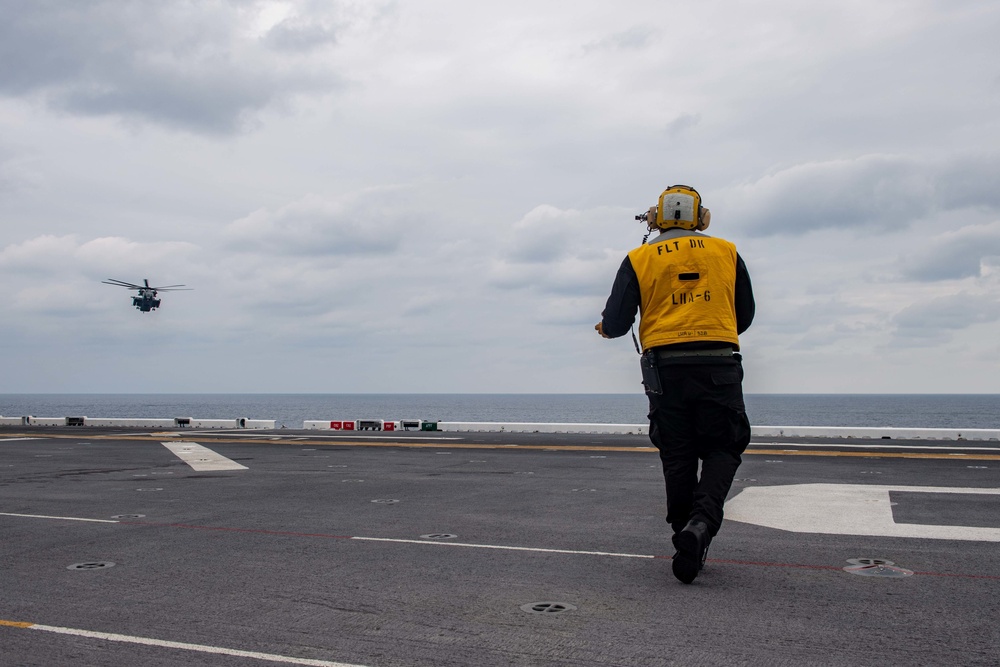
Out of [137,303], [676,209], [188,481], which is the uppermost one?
[137,303]

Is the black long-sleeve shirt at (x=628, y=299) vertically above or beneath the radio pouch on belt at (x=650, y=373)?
above

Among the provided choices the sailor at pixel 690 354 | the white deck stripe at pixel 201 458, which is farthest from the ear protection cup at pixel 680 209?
the white deck stripe at pixel 201 458

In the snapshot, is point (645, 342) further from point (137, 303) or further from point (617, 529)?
A: point (137, 303)

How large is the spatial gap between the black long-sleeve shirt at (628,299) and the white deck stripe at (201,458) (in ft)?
32.1

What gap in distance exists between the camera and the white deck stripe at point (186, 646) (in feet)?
11.1

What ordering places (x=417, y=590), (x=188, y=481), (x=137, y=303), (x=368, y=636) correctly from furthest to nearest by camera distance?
(x=137, y=303)
(x=188, y=481)
(x=417, y=590)
(x=368, y=636)

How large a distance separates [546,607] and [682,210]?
2.82 m

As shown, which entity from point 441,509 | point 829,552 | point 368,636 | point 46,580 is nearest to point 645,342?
point 829,552

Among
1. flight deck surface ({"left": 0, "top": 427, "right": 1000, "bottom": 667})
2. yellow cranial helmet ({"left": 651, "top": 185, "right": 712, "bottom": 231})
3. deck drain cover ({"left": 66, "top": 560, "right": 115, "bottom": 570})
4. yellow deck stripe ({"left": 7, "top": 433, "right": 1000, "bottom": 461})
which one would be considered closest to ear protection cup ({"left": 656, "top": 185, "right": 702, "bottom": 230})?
yellow cranial helmet ({"left": 651, "top": 185, "right": 712, "bottom": 231})

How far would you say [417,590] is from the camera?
4.62 metres

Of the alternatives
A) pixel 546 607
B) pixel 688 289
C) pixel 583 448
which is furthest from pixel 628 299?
pixel 583 448

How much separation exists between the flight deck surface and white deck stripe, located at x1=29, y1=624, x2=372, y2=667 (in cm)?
2

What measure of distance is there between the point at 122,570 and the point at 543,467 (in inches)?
342

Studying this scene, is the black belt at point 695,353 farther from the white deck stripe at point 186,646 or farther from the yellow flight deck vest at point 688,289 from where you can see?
the white deck stripe at point 186,646
